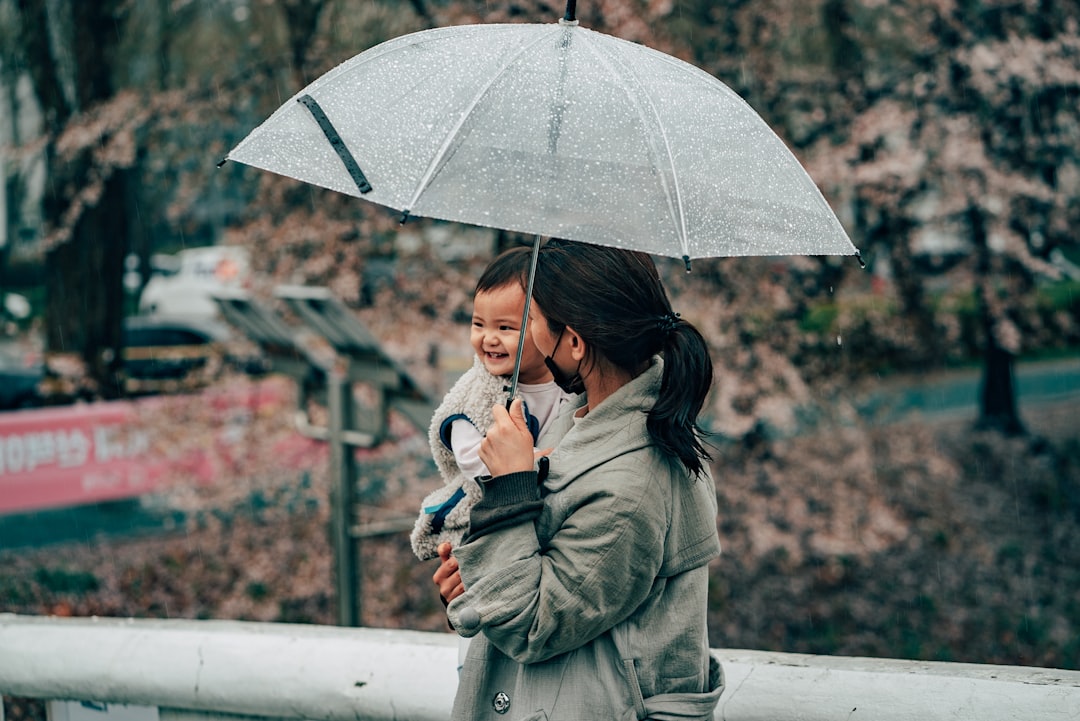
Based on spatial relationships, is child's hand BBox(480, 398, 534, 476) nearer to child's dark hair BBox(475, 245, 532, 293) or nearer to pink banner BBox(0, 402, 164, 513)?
child's dark hair BBox(475, 245, 532, 293)

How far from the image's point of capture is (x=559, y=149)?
197 centimetres

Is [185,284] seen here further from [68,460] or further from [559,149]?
[559,149]

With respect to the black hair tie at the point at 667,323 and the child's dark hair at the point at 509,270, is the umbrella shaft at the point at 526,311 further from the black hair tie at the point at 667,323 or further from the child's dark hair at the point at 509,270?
the black hair tie at the point at 667,323

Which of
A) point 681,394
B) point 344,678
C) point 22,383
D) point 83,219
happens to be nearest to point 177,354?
point 22,383

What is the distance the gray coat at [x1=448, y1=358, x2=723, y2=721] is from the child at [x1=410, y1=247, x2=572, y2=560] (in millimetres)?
281

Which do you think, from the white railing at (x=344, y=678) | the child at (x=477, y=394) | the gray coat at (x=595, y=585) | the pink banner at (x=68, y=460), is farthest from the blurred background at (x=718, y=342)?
the gray coat at (x=595, y=585)

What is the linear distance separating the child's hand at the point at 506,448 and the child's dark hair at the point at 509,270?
1.27 ft

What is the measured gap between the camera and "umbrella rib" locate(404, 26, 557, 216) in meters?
1.97

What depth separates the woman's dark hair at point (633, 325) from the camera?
6.34ft

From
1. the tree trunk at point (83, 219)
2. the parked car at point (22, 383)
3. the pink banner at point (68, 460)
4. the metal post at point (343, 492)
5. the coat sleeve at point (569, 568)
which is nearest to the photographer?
the coat sleeve at point (569, 568)

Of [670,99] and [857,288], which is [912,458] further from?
[670,99]

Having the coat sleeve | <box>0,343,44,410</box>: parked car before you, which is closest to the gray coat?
the coat sleeve

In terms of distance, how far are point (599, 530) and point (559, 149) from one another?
720 mm

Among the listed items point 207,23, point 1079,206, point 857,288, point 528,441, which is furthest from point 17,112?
point 528,441
